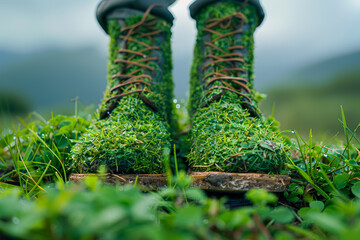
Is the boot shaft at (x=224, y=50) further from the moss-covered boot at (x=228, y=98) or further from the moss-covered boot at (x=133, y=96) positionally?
the moss-covered boot at (x=133, y=96)

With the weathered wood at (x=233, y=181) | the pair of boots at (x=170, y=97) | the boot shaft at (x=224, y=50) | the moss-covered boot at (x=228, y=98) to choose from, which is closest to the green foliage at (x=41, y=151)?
the pair of boots at (x=170, y=97)

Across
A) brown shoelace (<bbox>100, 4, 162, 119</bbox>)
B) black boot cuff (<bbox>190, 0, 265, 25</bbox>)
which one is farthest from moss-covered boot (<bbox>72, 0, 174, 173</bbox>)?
black boot cuff (<bbox>190, 0, 265, 25</bbox>)

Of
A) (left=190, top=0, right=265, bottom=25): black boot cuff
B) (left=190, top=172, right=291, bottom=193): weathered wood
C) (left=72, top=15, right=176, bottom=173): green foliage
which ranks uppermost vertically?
(left=190, top=0, right=265, bottom=25): black boot cuff

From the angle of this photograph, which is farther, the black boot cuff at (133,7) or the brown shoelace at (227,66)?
the black boot cuff at (133,7)

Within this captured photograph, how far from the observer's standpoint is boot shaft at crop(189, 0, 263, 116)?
1.48 meters

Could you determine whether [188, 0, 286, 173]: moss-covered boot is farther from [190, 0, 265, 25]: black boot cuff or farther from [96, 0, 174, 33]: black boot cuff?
[96, 0, 174, 33]: black boot cuff

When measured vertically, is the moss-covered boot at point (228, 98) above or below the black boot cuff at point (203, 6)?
below

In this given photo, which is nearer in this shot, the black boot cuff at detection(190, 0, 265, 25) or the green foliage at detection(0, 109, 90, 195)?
the green foliage at detection(0, 109, 90, 195)

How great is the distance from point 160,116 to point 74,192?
1056 millimetres

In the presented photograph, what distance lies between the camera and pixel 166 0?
1.65 meters

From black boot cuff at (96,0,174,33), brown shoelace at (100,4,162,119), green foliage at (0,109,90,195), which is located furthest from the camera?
black boot cuff at (96,0,174,33)

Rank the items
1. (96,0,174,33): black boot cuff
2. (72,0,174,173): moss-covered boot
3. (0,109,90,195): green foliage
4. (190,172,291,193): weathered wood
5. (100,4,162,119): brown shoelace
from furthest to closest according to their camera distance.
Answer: (96,0,174,33): black boot cuff, (100,4,162,119): brown shoelace, (0,109,90,195): green foliage, (72,0,174,173): moss-covered boot, (190,172,291,193): weathered wood

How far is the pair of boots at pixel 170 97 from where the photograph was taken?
107cm

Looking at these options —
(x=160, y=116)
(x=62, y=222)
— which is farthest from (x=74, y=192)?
(x=160, y=116)
